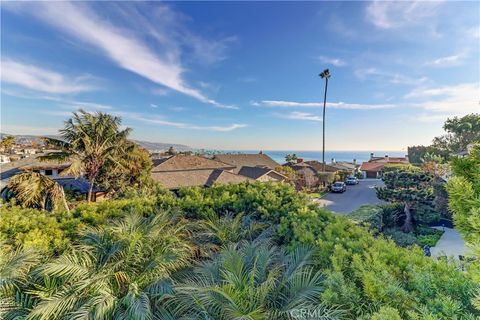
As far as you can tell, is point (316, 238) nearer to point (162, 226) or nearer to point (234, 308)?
point (234, 308)

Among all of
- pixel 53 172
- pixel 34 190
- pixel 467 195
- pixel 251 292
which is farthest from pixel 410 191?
pixel 53 172

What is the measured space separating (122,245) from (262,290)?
105 inches

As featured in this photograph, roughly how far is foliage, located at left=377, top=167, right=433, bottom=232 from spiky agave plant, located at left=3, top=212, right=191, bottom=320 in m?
13.8

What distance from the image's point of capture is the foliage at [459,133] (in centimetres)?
2552

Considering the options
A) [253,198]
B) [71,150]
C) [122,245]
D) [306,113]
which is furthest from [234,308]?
[306,113]

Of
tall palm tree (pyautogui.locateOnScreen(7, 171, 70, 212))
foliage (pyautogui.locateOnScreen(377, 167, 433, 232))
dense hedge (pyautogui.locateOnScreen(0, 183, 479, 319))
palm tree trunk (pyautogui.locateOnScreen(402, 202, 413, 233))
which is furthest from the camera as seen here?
palm tree trunk (pyautogui.locateOnScreen(402, 202, 413, 233))

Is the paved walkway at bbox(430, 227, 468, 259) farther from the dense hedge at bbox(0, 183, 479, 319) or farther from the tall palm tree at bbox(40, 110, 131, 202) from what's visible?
the tall palm tree at bbox(40, 110, 131, 202)

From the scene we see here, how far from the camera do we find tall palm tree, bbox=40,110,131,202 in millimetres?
15961

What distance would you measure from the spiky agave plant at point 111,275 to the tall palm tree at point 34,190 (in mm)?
8646

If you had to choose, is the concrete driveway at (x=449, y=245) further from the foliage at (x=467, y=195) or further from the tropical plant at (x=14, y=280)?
the tropical plant at (x=14, y=280)

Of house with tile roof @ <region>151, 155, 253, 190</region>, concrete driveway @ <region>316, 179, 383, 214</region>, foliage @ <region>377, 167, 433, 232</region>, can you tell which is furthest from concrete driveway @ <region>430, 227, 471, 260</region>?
house with tile roof @ <region>151, 155, 253, 190</region>

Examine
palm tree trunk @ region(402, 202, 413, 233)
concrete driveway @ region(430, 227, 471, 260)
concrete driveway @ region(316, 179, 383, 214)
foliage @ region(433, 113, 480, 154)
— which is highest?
foliage @ region(433, 113, 480, 154)

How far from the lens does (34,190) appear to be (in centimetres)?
1075

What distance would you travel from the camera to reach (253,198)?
608 centimetres
